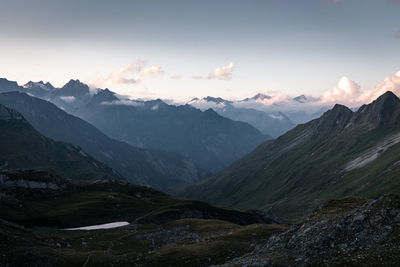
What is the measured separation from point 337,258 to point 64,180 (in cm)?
11934

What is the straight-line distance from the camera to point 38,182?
121 metres

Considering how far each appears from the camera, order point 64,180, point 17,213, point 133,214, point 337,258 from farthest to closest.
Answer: point 64,180
point 133,214
point 17,213
point 337,258

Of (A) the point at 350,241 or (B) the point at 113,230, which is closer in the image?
(A) the point at 350,241

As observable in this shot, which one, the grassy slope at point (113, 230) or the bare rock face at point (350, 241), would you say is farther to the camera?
the grassy slope at point (113, 230)

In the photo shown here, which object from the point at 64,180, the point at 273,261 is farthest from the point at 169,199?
the point at 273,261

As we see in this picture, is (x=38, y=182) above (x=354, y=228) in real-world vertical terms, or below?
above

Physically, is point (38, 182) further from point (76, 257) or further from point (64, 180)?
point (76, 257)

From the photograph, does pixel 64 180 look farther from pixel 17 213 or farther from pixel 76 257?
pixel 76 257

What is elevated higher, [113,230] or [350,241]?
[350,241]

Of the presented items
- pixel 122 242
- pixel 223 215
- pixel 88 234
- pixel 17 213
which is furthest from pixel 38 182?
pixel 223 215

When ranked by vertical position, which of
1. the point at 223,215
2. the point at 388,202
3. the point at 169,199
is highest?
the point at 388,202

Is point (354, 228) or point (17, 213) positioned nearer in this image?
point (354, 228)

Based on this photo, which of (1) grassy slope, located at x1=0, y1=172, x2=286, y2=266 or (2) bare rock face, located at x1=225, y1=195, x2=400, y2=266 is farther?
(1) grassy slope, located at x1=0, y1=172, x2=286, y2=266

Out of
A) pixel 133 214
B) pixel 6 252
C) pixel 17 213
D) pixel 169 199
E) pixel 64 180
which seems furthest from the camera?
pixel 169 199
